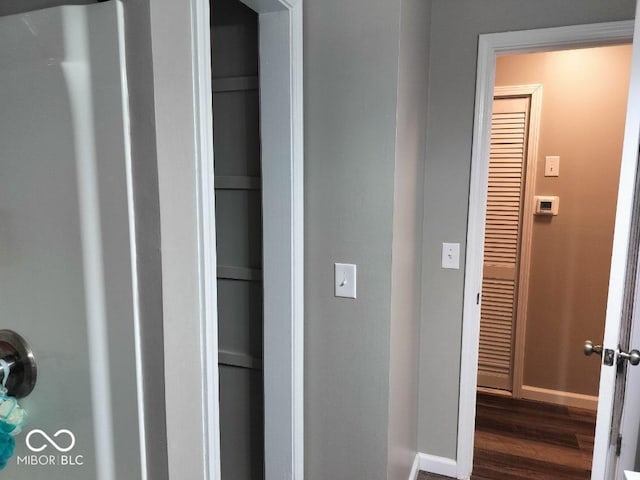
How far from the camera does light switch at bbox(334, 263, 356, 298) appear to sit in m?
1.48

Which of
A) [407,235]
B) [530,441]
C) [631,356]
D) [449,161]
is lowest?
[530,441]

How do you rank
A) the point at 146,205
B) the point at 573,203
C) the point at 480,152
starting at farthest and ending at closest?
the point at 573,203 < the point at 480,152 < the point at 146,205

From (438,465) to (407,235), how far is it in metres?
1.31

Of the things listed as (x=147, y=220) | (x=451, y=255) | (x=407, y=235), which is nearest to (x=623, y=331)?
(x=407, y=235)

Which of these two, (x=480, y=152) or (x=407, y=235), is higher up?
(x=480, y=152)

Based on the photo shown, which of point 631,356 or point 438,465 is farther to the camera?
point 438,465

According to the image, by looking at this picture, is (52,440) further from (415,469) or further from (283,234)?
(415,469)

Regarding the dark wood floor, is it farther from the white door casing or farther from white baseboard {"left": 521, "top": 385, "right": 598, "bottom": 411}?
the white door casing

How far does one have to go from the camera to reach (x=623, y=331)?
1.27m

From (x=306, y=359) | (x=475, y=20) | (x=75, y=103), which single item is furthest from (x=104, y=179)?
(x=475, y=20)

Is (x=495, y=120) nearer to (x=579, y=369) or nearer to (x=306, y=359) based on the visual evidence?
(x=579, y=369)

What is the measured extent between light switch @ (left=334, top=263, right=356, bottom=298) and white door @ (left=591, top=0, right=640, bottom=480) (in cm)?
77

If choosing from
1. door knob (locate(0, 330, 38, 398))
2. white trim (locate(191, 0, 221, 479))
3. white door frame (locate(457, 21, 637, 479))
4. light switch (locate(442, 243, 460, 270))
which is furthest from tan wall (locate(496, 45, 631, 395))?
door knob (locate(0, 330, 38, 398))

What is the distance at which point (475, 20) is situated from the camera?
1.94 m
